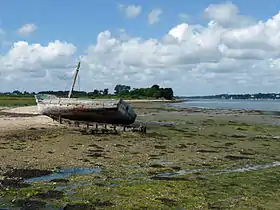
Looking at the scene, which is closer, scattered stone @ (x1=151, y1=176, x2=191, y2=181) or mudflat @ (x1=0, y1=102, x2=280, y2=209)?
mudflat @ (x1=0, y1=102, x2=280, y2=209)

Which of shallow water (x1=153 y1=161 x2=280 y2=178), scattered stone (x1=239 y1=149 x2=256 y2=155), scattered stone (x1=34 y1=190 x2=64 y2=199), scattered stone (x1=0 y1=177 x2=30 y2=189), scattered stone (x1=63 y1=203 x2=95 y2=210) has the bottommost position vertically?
scattered stone (x1=239 y1=149 x2=256 y2=155)

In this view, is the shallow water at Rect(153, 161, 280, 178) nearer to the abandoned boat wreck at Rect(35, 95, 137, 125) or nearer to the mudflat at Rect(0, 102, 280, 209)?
the mudflat at Rect(0, 102, 280, 209)

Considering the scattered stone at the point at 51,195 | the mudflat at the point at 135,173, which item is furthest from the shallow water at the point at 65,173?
the scattered stone at the point at 51,195

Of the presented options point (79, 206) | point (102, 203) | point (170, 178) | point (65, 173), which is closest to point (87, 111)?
point (65, 173)

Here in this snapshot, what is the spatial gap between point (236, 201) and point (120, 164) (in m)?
6.86

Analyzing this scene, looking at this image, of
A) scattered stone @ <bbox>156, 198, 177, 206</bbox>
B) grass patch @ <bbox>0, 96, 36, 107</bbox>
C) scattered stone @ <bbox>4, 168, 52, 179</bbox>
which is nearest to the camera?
scattered stone @ <bbox>156, 198, 177, 206</bbox>

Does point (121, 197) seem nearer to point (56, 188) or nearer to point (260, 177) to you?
point (56, 188)

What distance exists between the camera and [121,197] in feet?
38.5

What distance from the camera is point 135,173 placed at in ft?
50.6

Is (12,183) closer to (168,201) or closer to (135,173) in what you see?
(135,173)

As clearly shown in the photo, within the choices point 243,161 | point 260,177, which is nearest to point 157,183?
point 260,177

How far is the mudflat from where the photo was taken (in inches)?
449

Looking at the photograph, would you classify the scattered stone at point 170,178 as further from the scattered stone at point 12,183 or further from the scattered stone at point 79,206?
the scattered stone at point 12,183

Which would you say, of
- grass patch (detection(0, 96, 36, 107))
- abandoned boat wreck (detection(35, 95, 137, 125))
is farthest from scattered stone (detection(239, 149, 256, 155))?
grass patch (detection(0, 96, 36, 107))
